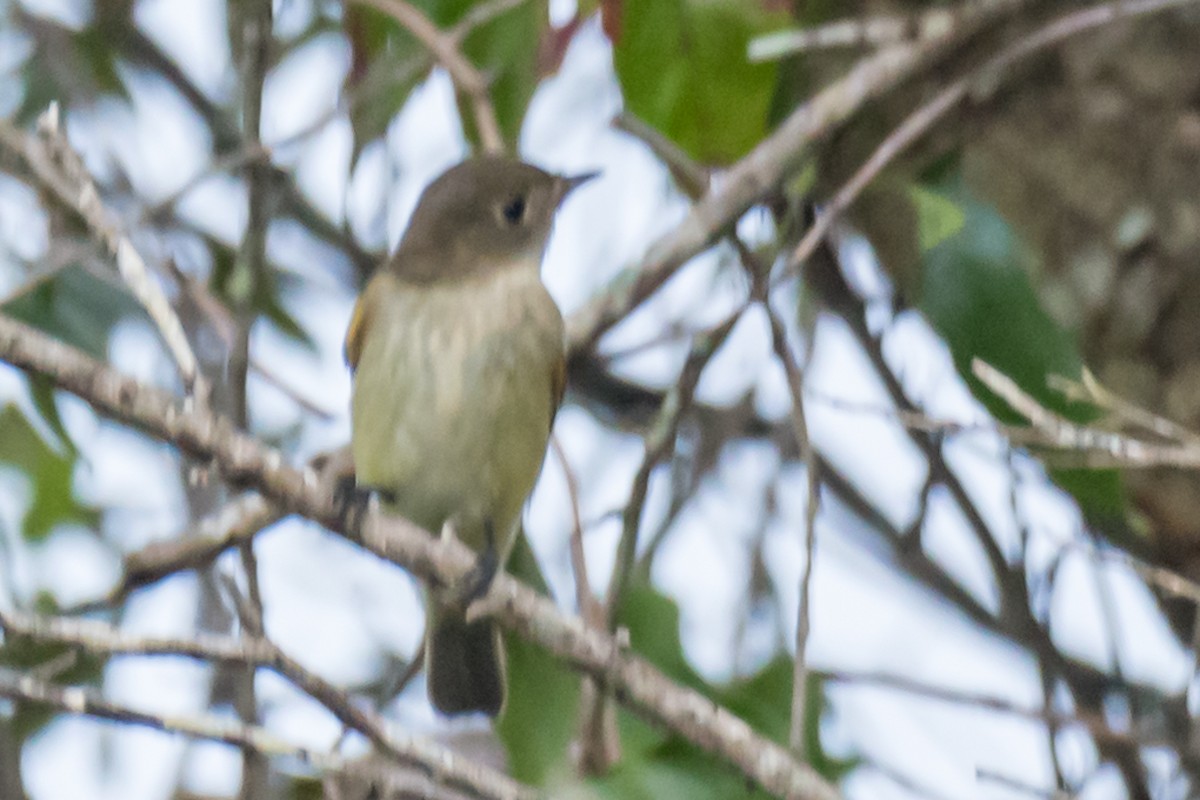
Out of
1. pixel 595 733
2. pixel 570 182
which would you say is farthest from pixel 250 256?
pixel 595 733

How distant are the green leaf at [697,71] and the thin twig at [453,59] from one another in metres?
0.37

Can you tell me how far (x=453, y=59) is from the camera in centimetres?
362

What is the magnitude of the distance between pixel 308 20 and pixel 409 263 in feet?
3.91

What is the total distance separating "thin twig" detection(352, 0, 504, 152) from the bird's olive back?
0.29ft

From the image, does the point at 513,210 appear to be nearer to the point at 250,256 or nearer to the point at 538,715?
the point at 250,256

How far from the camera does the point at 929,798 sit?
3.17 m

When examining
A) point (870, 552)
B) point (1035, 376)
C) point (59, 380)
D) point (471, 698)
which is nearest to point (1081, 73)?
point (1035, 376)

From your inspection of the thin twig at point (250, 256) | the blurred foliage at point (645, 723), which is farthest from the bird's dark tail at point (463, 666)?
the blurred foliage at point (645, 723)

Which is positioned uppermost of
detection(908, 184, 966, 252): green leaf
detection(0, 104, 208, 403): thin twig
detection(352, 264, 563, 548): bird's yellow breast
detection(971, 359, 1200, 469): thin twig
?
detection(0, 104, 208, 403): thin twig

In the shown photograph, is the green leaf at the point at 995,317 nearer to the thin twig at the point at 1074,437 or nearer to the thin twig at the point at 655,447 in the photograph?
the thin twig at the point at 1074,437

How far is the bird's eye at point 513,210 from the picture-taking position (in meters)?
4.10

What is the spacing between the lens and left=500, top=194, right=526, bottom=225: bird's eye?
13.4 ft

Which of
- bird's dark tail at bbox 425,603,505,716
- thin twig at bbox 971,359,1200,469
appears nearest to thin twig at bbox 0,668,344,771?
thin twig at bbox 971,359,1200,469

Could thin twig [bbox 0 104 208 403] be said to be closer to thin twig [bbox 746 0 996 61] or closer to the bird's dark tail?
thin twig [bbox 746 0 996 61]
